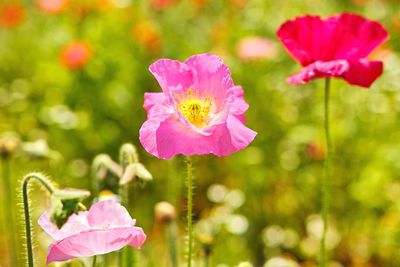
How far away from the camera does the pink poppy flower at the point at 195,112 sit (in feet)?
3.55

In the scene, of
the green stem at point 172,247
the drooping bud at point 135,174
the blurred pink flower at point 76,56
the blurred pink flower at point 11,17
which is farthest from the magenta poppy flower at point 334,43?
the blurred pink flower at point 11,17

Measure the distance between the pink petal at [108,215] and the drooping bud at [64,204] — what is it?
0.09ft

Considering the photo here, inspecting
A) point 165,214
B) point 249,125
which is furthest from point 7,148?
point 249,125

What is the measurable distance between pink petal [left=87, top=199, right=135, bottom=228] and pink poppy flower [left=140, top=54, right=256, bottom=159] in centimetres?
11

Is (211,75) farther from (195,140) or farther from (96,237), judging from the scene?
(96,237)

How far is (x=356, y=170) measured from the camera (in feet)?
10.3

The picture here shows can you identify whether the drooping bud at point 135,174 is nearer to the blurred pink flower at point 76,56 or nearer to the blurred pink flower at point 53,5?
the blurred pink flower at point 76,56

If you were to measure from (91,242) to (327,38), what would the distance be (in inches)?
27.3

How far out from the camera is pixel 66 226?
1123 mm

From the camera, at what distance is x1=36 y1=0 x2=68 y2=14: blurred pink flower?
417 centimetres

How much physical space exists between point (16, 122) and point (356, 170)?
197 cm

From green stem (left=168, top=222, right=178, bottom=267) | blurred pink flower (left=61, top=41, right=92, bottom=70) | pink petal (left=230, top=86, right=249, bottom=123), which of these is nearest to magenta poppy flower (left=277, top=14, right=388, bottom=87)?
pink petal (left=230, top=86, right=249, bottom=123)

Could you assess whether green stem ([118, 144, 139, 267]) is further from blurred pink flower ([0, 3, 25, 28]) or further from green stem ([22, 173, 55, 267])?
blurred pink flower ([0, 3, 25, 28])

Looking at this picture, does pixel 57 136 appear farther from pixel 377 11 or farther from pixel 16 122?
pixel 377 11
